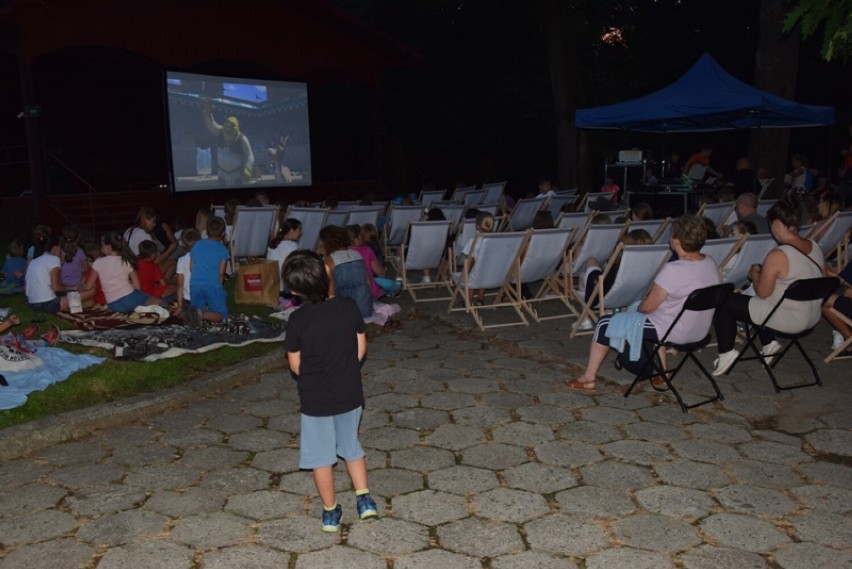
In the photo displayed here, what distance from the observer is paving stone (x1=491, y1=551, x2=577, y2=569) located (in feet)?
10.6

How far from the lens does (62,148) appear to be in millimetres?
22484

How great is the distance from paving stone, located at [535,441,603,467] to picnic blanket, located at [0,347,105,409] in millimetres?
3245

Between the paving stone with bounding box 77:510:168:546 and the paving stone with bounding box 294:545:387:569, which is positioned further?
the paving stone with bounding box 77:510:168:546

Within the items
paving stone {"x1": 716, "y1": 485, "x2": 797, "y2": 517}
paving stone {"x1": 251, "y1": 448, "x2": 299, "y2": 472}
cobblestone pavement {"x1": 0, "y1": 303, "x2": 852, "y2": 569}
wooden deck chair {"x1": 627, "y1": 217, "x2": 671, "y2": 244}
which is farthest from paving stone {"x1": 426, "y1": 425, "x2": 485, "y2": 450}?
wooden deck chair {"x1": 627, "y1": 217, "x2": 671, "y2": 244}

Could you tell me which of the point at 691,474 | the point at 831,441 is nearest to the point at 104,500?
the point at 691,474

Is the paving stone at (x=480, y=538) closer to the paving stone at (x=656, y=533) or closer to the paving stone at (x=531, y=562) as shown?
the paving stone at (x=531, y=562)

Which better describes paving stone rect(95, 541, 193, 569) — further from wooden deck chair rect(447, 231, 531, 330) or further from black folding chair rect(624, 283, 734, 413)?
wooden deck chair rect(447, 231, 531, 330)

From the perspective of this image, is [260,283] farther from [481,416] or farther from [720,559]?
[720,559]

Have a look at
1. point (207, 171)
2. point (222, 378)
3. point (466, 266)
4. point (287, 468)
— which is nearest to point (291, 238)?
point (466, 266)

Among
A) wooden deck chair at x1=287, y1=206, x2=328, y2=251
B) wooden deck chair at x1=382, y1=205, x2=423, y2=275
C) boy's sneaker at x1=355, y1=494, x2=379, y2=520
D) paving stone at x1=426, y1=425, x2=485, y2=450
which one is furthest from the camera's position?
wooden deck chair at x1=382, y1=205, x2=423, y2=275

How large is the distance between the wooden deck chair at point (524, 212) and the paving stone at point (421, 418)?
729 cm

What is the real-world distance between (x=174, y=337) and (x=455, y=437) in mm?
3106

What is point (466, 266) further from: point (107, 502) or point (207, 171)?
point (207, 171)

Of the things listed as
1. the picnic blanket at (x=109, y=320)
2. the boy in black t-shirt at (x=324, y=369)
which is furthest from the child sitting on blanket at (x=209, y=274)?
the boy in black t-shirt at (x=324, y=369)
